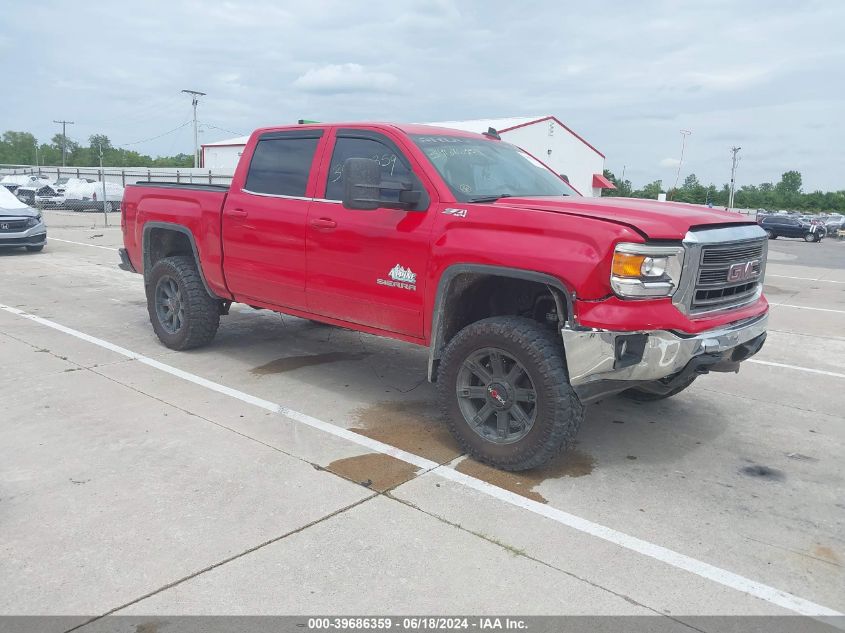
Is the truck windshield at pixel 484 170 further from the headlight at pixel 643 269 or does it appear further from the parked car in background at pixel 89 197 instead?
the parked car in background at pixel 89 197

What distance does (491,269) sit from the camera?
4027mm

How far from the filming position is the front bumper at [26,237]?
535 inches

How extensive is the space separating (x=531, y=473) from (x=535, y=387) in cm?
59

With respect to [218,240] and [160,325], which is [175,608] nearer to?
[218,240]

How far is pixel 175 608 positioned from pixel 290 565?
0.51 m

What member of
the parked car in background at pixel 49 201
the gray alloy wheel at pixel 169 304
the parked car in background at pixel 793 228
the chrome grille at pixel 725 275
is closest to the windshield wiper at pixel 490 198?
the chrome grille at pixel 725 275

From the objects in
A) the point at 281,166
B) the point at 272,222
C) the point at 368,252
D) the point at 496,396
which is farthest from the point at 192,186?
the point at 496,396

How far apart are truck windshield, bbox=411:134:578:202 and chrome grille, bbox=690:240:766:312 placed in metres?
1.38

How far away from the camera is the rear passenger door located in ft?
17.4

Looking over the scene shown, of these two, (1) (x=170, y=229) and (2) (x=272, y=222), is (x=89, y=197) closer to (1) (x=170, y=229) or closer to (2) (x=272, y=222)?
(1) (x=170, y=229)

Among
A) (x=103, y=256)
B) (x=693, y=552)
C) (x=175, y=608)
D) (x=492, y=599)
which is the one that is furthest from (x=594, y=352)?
(x=103, y=256)

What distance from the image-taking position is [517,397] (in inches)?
160

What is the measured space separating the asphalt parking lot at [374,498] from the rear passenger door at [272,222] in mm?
816

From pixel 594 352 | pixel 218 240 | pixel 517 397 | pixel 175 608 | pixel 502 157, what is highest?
pixel 502 157
